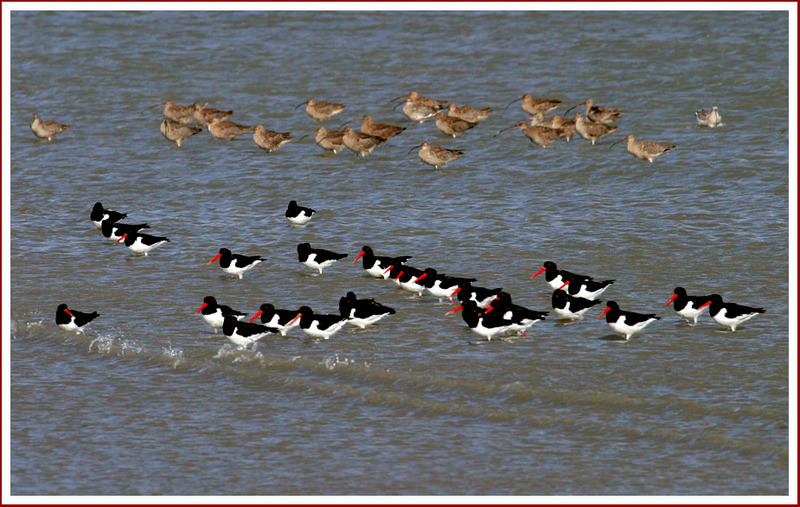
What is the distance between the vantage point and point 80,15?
110 feet

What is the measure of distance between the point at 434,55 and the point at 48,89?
1031 centimetres

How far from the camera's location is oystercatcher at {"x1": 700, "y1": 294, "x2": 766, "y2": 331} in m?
13.9

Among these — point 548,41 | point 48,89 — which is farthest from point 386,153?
point 48,89

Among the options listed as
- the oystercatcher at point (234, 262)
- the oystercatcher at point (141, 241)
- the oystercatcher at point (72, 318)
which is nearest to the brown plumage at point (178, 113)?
the oystercatcher at point (141, 241)

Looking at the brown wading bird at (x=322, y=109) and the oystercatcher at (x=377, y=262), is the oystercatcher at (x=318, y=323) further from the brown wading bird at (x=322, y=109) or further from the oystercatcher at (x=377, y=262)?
the brown wading bird at (x=322, y=109)

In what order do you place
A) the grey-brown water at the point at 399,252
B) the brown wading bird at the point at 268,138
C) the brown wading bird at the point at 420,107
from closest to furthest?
the grey-brown water at the point at 399,252, the brown wading bird at the point at 268,138, the brown wading bird at the point at 420,107

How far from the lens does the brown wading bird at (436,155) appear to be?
22266mm

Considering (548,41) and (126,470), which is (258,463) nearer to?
(126,470)

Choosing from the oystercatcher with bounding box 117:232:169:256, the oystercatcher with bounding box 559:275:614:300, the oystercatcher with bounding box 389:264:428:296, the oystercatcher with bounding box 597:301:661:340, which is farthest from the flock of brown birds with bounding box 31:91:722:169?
the oystercatcher with bounding box 597:301:661:340

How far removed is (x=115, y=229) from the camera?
61.2 ft

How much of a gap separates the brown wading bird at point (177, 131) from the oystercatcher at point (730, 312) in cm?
1419

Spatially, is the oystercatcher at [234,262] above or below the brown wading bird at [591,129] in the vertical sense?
below

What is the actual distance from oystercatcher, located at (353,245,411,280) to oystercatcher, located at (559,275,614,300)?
2.71 meters

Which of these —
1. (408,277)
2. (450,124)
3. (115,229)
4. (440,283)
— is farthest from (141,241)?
(450,124)
